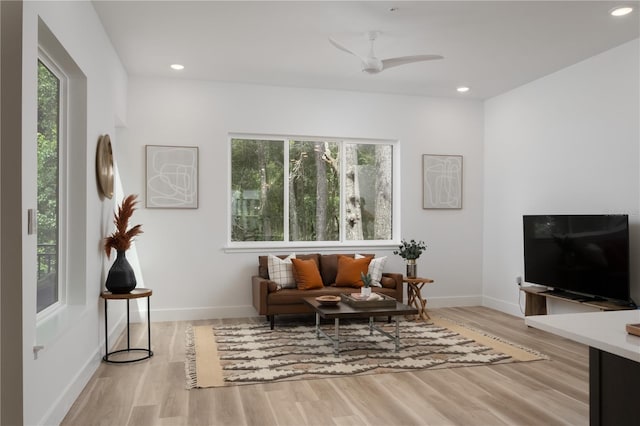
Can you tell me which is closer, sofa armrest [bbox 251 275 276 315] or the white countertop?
the white countertop

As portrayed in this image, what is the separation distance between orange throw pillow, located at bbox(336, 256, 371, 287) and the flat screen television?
1.86 meters

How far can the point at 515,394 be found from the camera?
358 cm

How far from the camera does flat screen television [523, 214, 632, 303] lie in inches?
182

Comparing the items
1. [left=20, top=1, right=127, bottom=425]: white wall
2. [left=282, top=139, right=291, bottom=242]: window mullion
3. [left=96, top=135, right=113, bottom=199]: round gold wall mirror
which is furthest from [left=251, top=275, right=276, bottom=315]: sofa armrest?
[left=96, top=135, right=113, bottom=199]: round gold wall mirror

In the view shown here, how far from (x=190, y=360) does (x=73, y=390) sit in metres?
1.13

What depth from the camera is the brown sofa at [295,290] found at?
558 centimetres

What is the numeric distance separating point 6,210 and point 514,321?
5.40m

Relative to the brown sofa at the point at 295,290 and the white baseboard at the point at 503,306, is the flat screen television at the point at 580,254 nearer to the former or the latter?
the white baseboard at the point at 503,306

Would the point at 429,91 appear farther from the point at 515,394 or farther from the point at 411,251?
the point at 515,394

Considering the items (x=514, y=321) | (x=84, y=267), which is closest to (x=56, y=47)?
(x=84, y=267)

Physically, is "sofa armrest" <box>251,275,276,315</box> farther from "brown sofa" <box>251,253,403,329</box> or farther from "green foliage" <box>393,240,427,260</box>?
"green foliage" <box>393,240,427,260</box>

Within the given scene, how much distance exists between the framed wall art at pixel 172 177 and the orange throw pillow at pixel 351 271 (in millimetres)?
1900

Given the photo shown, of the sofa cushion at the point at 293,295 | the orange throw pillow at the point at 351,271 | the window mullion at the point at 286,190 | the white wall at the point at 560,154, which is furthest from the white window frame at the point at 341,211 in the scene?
the white wall at the point at 560,154

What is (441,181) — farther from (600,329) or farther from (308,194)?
(600,329)
